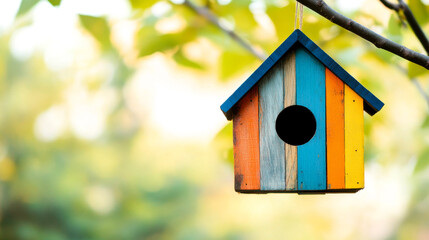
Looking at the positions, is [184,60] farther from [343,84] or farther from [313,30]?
[343,84]

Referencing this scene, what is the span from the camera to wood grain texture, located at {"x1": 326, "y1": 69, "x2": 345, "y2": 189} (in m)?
1.00

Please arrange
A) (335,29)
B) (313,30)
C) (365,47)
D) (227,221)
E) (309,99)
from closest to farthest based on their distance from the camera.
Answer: (309,99) < (313,30) < (335,29) < (365,47) < (227,221)

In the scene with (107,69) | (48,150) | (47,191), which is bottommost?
(47,191)

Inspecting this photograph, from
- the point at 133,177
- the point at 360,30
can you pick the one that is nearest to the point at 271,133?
the point at 360,30

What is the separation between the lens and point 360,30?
81 centimetres

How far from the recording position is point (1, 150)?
674 cm

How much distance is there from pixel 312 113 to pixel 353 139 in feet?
0.32

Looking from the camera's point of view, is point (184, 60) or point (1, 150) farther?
point (1, 150)

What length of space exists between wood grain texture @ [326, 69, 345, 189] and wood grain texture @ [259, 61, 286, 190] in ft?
0.31

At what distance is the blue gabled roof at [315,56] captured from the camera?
39.6 inches

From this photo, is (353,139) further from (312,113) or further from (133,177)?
(133,177)

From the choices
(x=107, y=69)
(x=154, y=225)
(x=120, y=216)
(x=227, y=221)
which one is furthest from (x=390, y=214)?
(x=107, y=69)

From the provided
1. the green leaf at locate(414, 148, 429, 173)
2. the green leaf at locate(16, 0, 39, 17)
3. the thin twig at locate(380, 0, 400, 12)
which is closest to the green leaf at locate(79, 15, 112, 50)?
the green leaf at locate(16, 0, 39, 17)

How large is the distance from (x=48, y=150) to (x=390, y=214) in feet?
15.2
